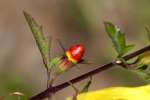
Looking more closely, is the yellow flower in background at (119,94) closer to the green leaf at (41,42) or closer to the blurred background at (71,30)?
the green leaf at (41,42)

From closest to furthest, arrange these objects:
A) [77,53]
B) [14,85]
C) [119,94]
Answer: [77,53], [119,94], [14,85]

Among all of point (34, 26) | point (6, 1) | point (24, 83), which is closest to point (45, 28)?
point (6, 1)

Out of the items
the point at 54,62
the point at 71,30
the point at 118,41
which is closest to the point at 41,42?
the point at 54,62

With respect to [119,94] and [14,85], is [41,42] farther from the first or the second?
[14,85]

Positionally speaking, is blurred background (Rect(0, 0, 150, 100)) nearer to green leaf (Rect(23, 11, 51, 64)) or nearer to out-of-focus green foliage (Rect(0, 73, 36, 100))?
out-of-focus green foliage (Rect(0, 73, 36, 100))

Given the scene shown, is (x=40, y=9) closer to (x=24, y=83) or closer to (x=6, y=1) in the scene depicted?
(x=6, y=1)
